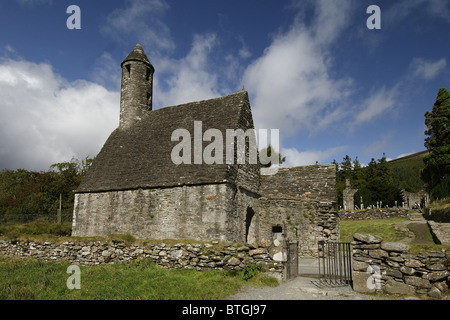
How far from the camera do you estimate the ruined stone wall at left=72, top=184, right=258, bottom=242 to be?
49.8 ft

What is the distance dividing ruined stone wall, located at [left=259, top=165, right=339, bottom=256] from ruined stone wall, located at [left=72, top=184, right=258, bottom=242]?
3.75ft

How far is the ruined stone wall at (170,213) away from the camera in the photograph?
1517cm

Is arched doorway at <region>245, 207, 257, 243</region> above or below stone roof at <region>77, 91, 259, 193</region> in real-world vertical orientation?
below

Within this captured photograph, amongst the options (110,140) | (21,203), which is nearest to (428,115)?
(110,140)

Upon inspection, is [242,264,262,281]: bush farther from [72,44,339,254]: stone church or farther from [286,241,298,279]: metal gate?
[72,44,339,254]: stone church

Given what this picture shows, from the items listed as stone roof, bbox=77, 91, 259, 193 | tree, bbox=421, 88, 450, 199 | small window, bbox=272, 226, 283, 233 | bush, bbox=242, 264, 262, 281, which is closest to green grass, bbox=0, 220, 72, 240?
stone roof, bbox=77, 91, 259, 193

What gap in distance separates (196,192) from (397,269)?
32.3 ft

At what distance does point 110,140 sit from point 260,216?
12.8 metres

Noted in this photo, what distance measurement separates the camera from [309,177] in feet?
65.9

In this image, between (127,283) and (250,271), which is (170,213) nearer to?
(127,283)

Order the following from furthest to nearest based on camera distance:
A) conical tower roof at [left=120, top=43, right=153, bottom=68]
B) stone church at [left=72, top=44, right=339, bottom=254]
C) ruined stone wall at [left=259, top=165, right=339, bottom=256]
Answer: conical tower roof at [left=120, top=43, right=153, bottom=68] → ruined stone wall at [left=259, top=165, right=339, bottom=256] → stone church at [left=72, top=44, right=339, bottom=254]

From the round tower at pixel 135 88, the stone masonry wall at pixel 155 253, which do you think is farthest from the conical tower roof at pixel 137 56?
the stone masonry wall at pixel 155 253
